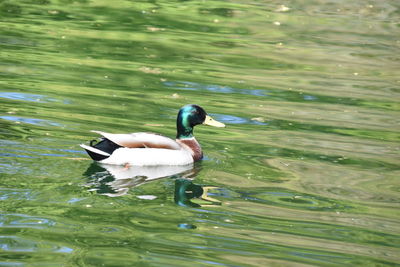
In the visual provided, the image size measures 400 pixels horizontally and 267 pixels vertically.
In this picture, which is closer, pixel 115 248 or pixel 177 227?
pixel 115 248

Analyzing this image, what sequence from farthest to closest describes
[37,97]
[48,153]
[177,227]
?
[37,97], [48,153], [177,227]

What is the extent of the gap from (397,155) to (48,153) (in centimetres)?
409

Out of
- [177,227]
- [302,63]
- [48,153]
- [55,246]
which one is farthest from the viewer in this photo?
[302,63]

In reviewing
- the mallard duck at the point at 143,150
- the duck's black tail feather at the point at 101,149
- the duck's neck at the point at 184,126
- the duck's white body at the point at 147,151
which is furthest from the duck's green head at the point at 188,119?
the duck's black tail feather at the point at 101,149

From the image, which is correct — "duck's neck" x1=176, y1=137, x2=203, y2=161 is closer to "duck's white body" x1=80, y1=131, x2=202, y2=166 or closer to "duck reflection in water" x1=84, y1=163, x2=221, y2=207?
"duck's white body" x1=80, y1=131, x2=202, y2=166

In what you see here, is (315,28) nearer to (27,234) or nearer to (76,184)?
(76,184)

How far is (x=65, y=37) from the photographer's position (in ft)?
51.9

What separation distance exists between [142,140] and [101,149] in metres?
0.46

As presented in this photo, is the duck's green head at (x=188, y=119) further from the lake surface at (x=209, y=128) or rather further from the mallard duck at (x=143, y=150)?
the lake surface at (x=209, y=128)

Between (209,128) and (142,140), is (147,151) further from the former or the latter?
(209,128)

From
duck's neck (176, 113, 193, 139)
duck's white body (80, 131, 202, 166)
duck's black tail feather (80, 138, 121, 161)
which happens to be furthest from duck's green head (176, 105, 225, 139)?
duck's black tail feather (80, 138, 121, 161)

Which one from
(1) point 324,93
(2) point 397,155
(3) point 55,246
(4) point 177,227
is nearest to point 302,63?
(1) point 324,93

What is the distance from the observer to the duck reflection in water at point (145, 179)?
8.80 m

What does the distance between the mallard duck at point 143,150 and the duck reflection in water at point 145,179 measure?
7 centimetres
